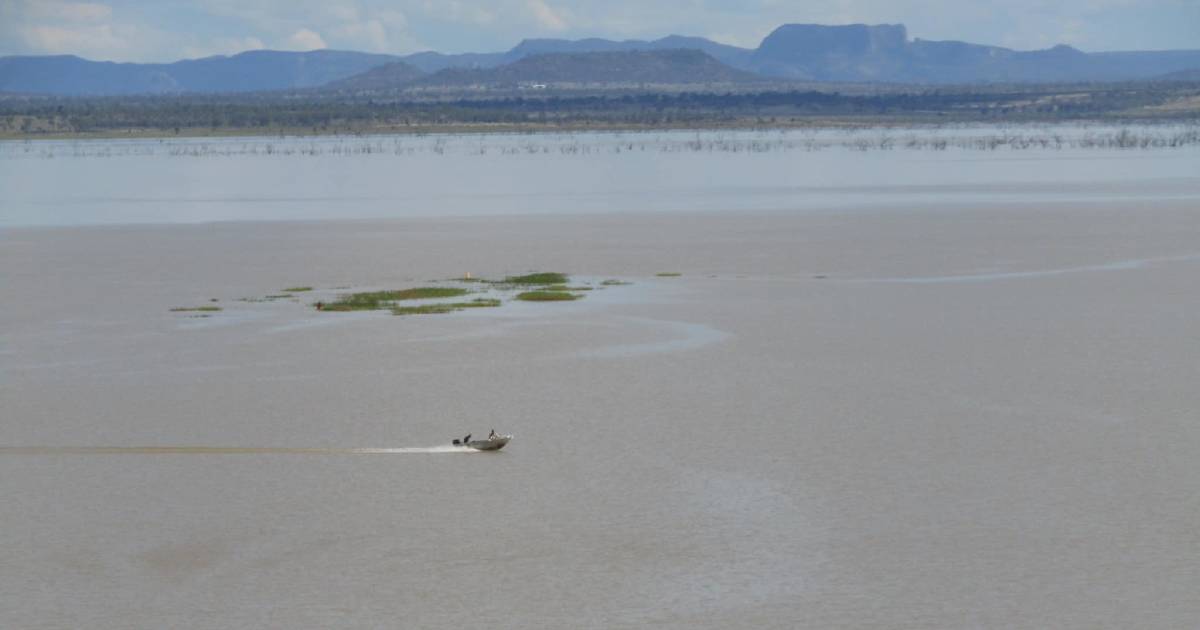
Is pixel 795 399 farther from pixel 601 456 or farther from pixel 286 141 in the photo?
pixel 286 141

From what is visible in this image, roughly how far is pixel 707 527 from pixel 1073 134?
366ft

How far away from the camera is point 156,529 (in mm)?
13156

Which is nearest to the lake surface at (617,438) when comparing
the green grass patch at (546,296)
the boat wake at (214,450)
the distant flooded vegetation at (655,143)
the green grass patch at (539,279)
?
the boat wake at (214,450)

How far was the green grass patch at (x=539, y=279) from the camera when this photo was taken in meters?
29.6

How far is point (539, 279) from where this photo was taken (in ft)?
97.8

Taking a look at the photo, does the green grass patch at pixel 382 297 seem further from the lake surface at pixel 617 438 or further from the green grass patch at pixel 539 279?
the green grass patch at pixel 539 279

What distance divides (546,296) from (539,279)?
99.5 inches

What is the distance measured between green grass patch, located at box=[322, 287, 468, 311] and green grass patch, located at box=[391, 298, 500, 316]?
1.68 ft

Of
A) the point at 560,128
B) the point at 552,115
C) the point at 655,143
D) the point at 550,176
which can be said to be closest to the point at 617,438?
the point at 550,176

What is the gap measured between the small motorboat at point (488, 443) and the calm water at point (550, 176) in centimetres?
3264

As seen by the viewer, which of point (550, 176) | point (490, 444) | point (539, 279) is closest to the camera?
point (490, 444)

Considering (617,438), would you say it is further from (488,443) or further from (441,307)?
(441,307)

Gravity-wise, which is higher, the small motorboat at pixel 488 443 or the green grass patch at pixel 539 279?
the small motorboat at pixel 488 443

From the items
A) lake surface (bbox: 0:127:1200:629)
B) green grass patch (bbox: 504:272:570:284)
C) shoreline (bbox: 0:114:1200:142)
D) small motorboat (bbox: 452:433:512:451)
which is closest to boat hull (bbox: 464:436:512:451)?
small motorboat (bbox: 452:433:512:451)
